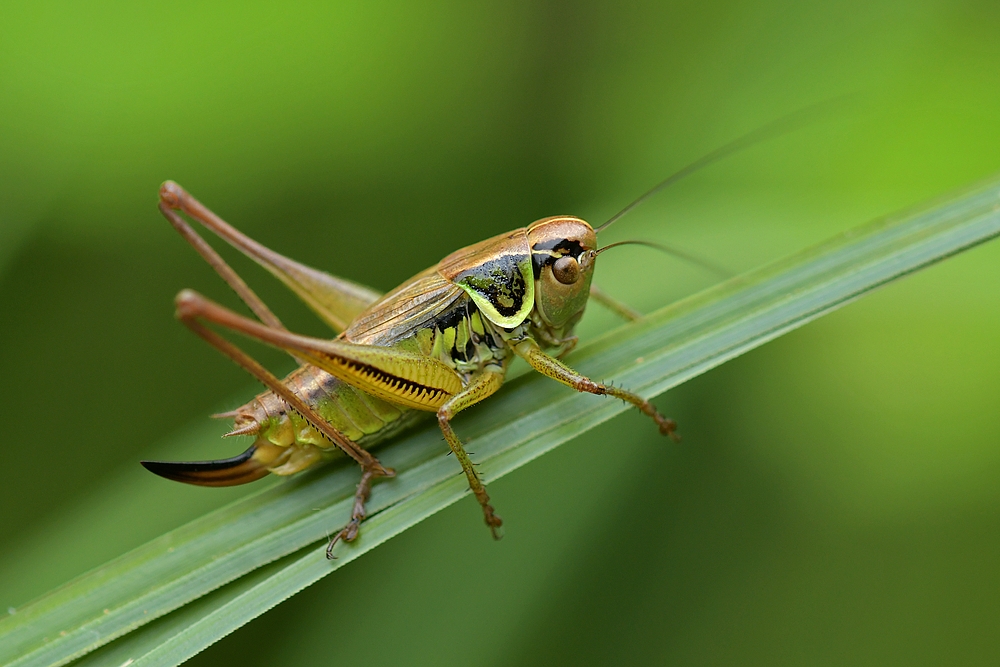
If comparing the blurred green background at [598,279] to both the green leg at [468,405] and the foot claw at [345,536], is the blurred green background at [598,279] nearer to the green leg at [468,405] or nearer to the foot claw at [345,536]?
the green leg at [468,405]

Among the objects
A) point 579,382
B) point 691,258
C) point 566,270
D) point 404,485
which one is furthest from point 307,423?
point 691,258

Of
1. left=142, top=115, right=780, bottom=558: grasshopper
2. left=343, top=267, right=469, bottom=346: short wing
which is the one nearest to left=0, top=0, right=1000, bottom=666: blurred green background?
left=142, top=115, right=780, bottom=558: grasshopper

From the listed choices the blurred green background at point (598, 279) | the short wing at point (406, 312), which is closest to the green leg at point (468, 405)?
the blurred green background at point (598, 279)

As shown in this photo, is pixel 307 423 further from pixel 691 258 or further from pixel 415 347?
pixel 691 258

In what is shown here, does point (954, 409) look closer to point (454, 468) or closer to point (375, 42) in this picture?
point (454, 468)

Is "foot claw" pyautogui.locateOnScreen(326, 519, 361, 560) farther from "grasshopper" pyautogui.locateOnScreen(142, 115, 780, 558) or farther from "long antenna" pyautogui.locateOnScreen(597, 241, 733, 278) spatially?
"long antenna" pyautogui.locateOnScreen(597, 241, 733, 278)

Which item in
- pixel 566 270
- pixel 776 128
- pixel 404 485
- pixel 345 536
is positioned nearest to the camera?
pixel 345 536

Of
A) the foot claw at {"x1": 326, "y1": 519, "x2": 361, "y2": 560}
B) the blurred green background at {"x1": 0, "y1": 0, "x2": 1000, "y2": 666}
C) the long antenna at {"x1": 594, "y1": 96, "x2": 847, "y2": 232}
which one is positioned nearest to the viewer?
the foot claw at {"x1": 326, "y1": 519, "x2": 361, "y2": 560}

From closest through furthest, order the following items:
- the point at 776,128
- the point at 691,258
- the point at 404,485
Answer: the point at 404,485, the point at 691,258, the point at 776,128
